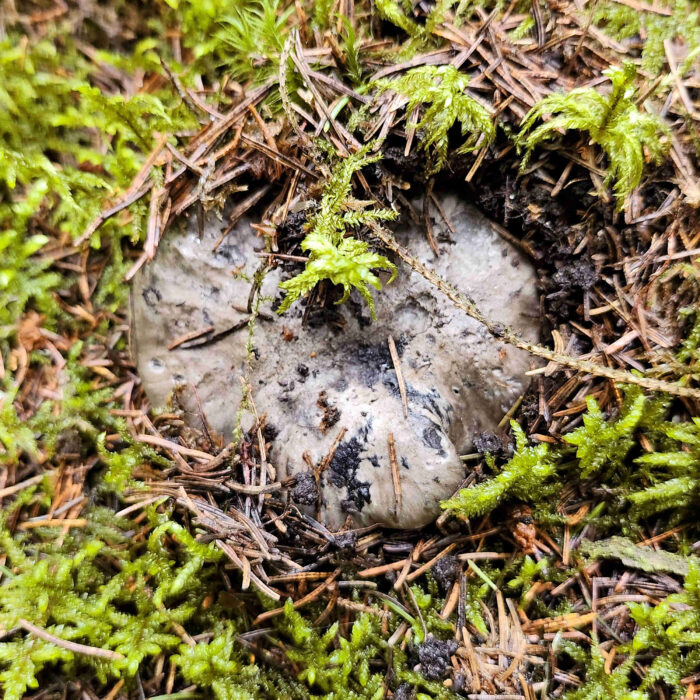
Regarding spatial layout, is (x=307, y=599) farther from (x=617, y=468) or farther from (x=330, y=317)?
(x=617, y=468)

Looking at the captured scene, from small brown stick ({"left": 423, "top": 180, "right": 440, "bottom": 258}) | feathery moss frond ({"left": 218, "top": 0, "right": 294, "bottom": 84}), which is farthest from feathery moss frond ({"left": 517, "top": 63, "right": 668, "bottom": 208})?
feathery moss frond ({"left": 218, "top": 0, "right": 294, "bottom": 84})

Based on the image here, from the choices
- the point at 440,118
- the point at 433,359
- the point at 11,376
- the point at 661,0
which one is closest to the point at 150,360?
the point at 11,376

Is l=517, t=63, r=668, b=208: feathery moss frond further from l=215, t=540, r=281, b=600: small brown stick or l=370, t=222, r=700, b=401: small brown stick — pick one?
l=215, t=540, r=281, b=600: small brown stick

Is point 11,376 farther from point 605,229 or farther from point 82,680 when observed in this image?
point 605,229

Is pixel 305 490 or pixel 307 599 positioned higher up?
pixel 305 490

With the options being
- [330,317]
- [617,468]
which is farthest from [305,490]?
[617,468]

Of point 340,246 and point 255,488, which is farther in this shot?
point 255,488

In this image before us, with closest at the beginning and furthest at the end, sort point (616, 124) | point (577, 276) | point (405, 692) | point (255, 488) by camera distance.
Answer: point (616, 124) < point (405, 692) < point (577, 276) < point (255, 488)

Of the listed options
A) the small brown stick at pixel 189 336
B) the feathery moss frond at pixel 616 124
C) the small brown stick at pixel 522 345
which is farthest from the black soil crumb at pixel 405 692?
the feathery moss frond at pixel 616 124
